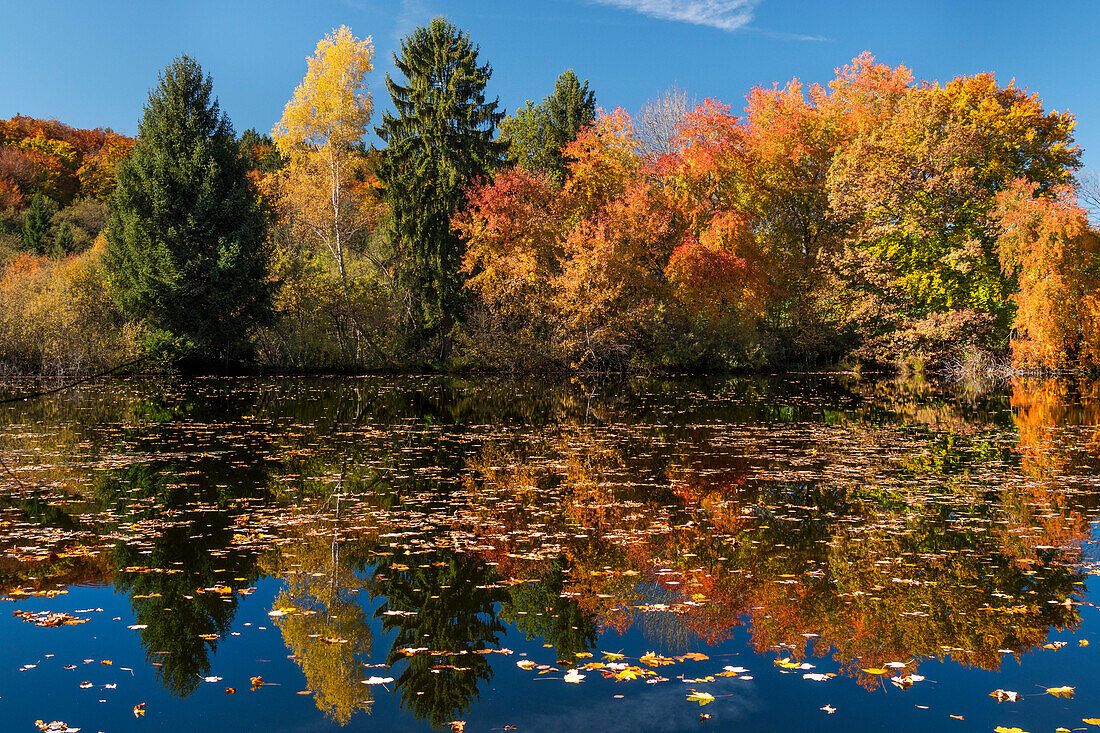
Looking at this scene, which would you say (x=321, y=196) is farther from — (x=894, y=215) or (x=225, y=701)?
(x=225, y=701)

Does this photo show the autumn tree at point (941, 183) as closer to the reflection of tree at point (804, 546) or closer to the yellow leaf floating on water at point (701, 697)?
the reflection of tree at point (804, 546)

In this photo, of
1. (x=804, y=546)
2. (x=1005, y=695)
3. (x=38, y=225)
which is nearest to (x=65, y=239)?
(x=38, y=225)

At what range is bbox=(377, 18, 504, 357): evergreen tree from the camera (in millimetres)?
35375

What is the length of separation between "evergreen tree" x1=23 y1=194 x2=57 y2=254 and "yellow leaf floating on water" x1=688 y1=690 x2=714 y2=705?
56.6 m

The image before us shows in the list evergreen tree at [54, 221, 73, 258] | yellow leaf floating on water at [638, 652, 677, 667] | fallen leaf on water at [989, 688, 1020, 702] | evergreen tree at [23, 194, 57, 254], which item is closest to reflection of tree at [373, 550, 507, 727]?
yellow leaf floating on water at [638, 652, 677, 667]

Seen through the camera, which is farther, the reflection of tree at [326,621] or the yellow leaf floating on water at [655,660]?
the yellow leaf floating on water at [655,660]

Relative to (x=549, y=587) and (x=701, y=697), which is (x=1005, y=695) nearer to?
(x=701, y=697)

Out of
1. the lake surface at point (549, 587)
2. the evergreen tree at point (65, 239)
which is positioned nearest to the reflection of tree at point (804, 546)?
the lake surface at point (549, 587)

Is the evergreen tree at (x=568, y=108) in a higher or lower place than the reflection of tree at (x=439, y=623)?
higher

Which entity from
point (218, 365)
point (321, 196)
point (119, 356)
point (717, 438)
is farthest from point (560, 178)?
point (717, 438)

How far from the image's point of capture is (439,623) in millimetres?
5531

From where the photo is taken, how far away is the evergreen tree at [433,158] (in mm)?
35375

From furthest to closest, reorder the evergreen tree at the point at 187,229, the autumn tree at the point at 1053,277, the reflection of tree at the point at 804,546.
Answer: the evergreen tree at the point at 187,229 → the autumn tree at the point at 1053,277 → the reflection of tree at the point at 804,546

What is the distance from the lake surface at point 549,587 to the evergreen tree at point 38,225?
45.6 metres
